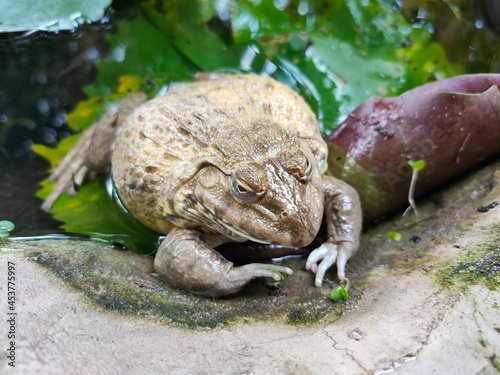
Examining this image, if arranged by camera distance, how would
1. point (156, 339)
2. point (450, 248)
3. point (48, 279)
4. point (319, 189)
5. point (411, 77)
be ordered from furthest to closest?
point (411, 77), point (319, 189), point (450, 248), point (48, 279), point (156, 339)

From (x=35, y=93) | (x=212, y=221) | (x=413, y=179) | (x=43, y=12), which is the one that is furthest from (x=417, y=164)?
(x=35, y=93)

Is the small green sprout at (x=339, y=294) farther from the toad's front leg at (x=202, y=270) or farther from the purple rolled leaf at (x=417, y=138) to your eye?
the purple rolled leaf at (x=417, y=138)

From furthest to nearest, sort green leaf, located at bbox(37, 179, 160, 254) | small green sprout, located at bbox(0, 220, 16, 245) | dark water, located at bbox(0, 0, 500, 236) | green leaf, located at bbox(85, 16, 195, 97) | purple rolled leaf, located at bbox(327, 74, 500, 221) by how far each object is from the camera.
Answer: green leaf, located at bbox(85, 16, 195, 97) < dark water, located at bbox(0, 0, 500, 236) < green leaf, located at bbox(37, 179, 160, 254) < purple rolled leaf, located at bbox(327, 74, 500, 221) < small green sprout, located at bbox(0, 220, 16, 245)

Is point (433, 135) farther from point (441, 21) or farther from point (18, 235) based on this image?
point (18, 235)

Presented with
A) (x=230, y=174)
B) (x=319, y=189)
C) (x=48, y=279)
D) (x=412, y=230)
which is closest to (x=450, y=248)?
(x=412, y=230)

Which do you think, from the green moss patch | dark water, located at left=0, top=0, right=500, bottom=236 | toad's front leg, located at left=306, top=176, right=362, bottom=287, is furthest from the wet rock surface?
dark water, located at left=0, top=0, right=500, bottom=236

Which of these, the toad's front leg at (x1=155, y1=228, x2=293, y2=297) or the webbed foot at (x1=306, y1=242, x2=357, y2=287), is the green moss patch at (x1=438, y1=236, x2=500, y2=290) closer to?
the webbed foot at (x1=306, y1=242, x2=357, y2=287)
